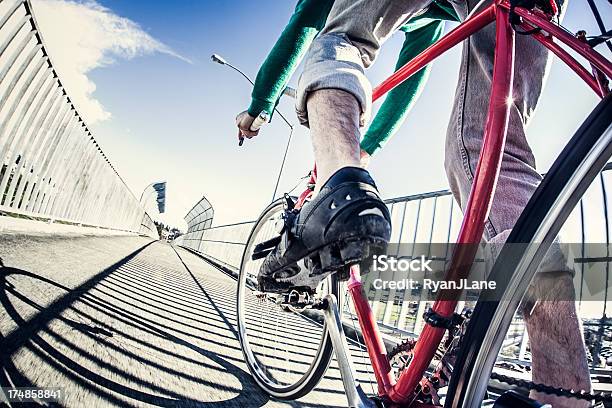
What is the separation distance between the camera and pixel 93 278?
7.47 feet

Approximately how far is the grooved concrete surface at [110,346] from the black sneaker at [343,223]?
2.40ft

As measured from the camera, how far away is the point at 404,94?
142 centimetres

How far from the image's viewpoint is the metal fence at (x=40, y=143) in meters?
3.14

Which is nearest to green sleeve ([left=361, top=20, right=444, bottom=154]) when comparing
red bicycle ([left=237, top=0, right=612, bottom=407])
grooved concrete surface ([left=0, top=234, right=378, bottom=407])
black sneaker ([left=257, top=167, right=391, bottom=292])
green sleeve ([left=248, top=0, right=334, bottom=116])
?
red bicycle ([left=237, top=0, right=612, bottom=407])

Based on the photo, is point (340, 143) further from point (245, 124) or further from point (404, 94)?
point (404, 94)

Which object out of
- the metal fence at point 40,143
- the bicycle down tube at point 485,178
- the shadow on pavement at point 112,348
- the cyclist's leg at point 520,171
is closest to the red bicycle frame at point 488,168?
the bicycle down tube at point 485,178

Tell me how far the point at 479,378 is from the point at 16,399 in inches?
41.0

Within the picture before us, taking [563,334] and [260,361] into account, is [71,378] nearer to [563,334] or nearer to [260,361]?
[260,361]

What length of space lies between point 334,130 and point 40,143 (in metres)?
4.66

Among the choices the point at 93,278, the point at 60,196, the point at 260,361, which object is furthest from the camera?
the point at 60,196

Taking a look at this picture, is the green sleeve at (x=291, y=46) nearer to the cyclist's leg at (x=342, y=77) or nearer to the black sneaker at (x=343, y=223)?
the cyclist's leg at (x=342, y=77)

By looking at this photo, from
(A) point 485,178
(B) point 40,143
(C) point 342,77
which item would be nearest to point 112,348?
(C) point 342,77

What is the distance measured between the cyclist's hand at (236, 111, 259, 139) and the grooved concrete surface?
3.15 ft

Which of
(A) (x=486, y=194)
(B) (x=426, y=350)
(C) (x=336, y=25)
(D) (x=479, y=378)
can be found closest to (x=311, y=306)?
(B) (x=426, y=350)
